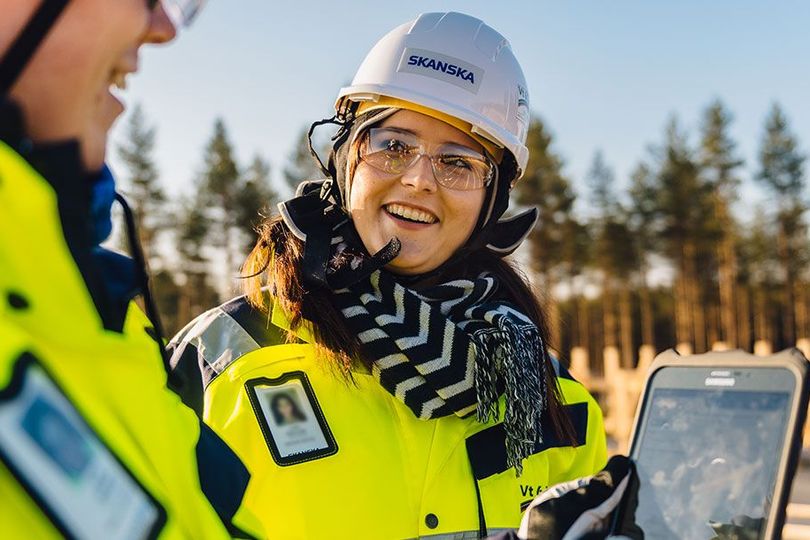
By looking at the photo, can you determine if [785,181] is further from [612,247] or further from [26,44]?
[26,44]

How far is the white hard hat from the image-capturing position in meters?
2.51

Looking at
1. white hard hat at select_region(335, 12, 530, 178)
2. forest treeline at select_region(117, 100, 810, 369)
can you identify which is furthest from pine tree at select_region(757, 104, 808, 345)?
white hard hat at select_region(335, 12, 530, 178)

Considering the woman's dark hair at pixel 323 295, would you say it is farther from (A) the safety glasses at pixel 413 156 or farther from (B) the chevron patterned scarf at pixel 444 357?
(A) the safety glasses at pixel 413 156

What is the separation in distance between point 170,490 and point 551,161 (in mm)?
43684

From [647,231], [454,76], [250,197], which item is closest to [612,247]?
[647,231]

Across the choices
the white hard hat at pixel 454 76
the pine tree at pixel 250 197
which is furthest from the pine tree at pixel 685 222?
the white hard hat at pixel 454 76

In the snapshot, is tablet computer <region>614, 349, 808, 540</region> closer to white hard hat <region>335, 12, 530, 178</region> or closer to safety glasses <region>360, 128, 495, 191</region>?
safety glasses <region>360, 128, 495, 191</region>

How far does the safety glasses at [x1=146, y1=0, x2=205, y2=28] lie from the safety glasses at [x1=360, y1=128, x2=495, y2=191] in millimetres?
1145

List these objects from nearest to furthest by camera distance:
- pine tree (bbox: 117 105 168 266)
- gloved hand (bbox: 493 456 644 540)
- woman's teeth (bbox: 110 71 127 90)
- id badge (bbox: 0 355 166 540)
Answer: id badge (bbox: 0 355 166 540) < woman's teeth (bbox: 110 71 127 90) < gloved hand (bbox: 493 456 644 540) < pine tree (bbox: 117 105 168 266)

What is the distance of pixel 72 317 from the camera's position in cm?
98

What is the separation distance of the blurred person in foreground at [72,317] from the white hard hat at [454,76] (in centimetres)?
143

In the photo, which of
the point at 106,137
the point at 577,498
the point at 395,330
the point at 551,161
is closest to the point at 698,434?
the point at 577,498

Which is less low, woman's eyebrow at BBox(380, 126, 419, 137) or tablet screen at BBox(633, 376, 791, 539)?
woman's eyebrow at BBox(380, 126, 419, 137)

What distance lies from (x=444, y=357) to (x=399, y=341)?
0.14 meters
